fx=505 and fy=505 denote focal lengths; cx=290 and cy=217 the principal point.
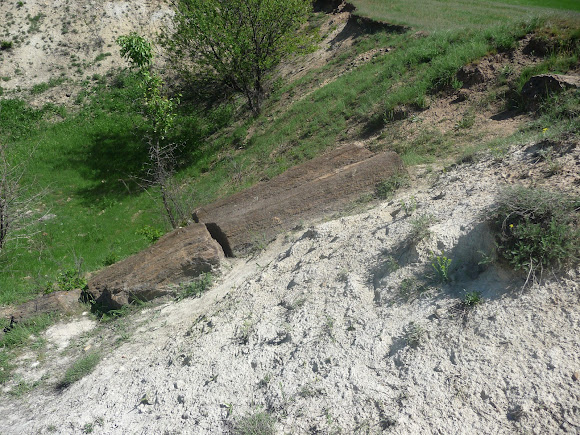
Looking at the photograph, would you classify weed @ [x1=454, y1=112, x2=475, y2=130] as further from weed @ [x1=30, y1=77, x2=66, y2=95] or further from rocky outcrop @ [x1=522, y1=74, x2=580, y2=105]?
weed @ [x1=30, y1=77, x2=66, y2=95]

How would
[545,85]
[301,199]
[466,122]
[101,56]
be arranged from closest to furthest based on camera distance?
[301,199] < [545,85] < [466,122] < [101,56]

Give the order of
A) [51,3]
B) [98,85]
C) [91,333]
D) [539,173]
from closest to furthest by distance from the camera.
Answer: [539,173], [91,333], [98,85], [51,3]

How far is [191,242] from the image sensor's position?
6.55 metres

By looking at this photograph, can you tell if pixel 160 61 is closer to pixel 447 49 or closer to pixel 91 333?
pixel 447 49

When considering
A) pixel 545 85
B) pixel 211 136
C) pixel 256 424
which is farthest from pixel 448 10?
pixel 256 424

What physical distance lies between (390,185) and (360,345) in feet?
9.55

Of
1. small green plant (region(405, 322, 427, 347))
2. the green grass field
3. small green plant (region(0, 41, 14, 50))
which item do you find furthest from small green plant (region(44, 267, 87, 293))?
small green plant (region(0, 41, 14, 50))

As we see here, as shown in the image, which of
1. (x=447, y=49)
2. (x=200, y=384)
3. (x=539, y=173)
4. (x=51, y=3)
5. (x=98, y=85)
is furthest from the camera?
(x=51, y=3)

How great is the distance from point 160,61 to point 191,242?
62.5ft

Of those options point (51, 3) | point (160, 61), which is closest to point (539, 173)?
point (160, 61)

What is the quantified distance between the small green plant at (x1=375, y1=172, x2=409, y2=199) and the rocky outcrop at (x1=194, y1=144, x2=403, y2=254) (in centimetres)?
9

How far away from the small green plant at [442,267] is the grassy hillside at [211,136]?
310 centimetres

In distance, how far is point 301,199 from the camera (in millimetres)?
6758

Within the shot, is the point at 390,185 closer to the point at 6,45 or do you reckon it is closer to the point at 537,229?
the point at 537,229
